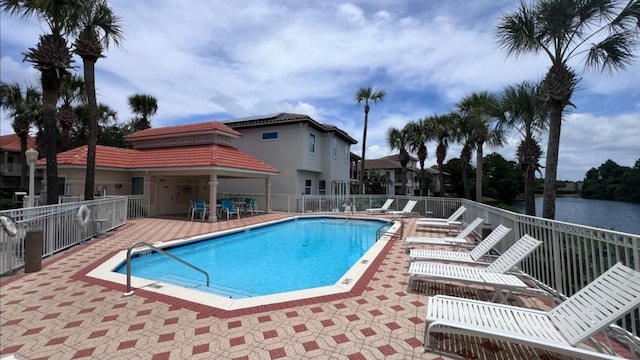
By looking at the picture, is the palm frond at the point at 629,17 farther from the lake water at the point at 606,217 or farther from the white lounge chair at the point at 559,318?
the white lounge chair at the point at 559,318

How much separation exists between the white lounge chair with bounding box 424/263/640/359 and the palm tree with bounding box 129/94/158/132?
28830mm

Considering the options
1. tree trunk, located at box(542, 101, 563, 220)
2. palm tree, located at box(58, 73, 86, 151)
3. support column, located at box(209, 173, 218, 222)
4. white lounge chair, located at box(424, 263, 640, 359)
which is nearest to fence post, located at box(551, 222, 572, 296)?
white lounge chair, located at box(424, 263, 640, 359)

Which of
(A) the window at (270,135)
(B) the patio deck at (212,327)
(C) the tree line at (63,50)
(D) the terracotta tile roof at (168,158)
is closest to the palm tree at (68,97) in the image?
(D) the terracotta tile roof at (168,158)

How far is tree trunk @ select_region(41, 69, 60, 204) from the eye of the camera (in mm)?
10523

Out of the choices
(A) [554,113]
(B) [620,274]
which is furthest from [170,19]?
(A) [554,113]

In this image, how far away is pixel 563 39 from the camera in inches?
372

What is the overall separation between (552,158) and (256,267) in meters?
10.1

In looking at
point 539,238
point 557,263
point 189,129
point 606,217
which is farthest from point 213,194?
point 606,217

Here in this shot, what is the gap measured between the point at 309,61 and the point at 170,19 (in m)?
6.55

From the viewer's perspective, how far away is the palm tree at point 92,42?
11945mm

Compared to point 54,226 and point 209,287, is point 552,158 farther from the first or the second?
point 54,226

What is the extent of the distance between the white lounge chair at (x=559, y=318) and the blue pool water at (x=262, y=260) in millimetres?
3923

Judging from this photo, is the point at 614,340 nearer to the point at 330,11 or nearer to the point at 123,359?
the point at 123,359

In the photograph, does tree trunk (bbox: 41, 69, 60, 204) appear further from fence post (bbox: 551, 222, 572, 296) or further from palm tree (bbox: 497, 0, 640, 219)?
palm tree (bbox: 497, 0, 640, 219)
